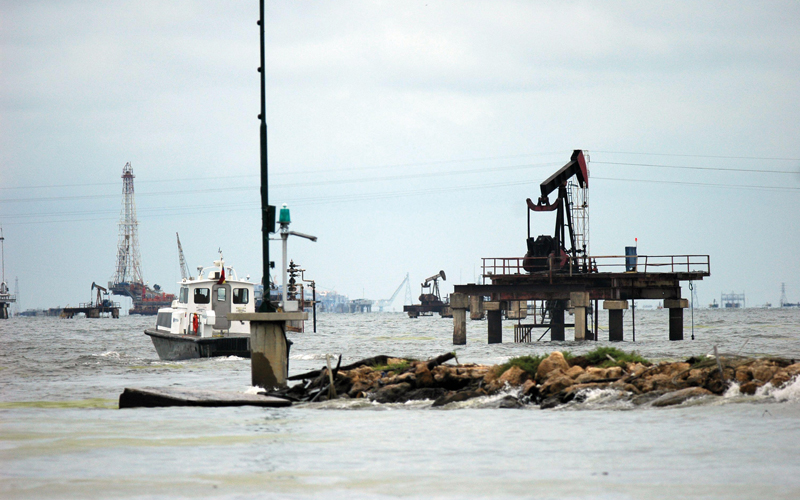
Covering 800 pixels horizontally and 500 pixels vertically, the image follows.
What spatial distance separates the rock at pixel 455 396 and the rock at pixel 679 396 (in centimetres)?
360

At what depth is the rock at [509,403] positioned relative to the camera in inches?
703

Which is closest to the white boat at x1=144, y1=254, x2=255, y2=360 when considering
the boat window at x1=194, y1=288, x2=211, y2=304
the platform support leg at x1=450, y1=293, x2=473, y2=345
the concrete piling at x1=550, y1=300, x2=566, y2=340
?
the boat window at x1=194, y1=288, x2=211, y2=304

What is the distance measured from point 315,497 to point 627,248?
144ft

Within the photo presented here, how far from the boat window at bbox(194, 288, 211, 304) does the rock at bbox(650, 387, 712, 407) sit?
2263 cm

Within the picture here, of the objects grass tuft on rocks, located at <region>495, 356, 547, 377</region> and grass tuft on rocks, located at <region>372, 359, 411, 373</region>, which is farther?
grass tuft on rocks, located at <region>372, 359, 411, 373</region>

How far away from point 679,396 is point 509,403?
10.6 feet

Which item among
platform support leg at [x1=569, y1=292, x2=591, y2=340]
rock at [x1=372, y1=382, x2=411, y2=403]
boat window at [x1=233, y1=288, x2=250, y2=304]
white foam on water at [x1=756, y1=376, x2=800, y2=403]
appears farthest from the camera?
platform support leg at [x1=569, y1=292, x2=591, y2=340]

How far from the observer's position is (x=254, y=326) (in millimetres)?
19484

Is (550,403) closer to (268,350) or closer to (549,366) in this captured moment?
(549,366)

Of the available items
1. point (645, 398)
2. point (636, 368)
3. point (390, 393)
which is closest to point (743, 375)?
point (645, 398)

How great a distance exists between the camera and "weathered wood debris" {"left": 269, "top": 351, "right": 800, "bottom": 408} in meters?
17.6

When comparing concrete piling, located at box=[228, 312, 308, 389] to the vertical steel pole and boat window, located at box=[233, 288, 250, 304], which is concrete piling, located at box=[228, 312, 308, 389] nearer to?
the vertical steel pole

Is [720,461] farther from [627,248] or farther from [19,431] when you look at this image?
[627,248]

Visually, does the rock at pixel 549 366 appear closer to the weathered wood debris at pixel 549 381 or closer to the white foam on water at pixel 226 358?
the weathered wood debris at pixel 549 381
